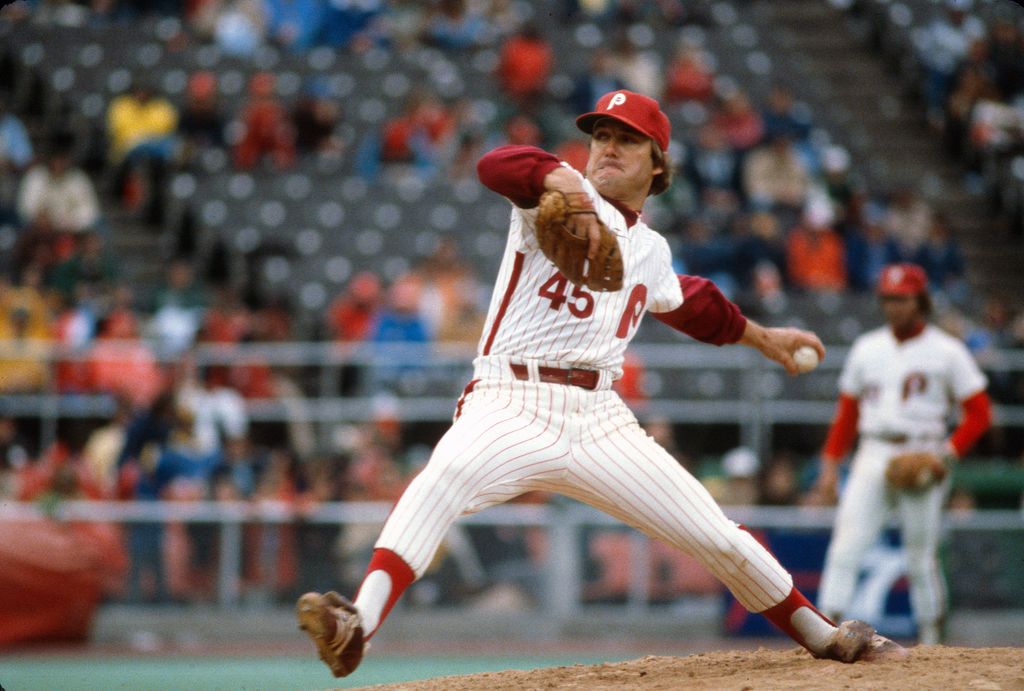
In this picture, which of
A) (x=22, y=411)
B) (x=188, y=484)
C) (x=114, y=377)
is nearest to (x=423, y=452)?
(x=188, y=484)

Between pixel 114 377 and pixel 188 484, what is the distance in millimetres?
1458

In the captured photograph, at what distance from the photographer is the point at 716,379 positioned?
39.9 feet

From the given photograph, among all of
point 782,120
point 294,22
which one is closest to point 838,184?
point 782,120

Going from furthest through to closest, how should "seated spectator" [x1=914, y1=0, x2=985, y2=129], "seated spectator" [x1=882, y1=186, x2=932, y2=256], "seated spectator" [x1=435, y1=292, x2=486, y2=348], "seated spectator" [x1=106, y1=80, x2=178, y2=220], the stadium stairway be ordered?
"seated spectator" [x1=914, y1=0, x2=985, y2=129] → the stadium stairway → "seated spectator" [x1=106, y1=80, x2=178, y2=220] → "seated spectator" [x1=882, y1=186, x2=932, y2=256] → "seated spectator" [x1=435, y1=292, x2=486, y2=348]

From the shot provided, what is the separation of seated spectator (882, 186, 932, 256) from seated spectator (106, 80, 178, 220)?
753cm

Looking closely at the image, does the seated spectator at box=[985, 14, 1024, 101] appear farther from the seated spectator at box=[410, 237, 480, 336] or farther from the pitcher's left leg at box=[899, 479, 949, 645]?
the pitcher's left leg at box=[899, 479, 949, 645]

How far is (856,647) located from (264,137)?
35.0 ft

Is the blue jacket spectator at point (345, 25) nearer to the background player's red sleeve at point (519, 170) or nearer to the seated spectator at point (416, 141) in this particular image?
the seated spectator at point (416, 141)

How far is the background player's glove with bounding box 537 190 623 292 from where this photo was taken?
434cm

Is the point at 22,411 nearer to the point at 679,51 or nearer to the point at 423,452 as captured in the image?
the point at 423,452

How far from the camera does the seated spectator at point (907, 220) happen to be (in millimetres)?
14461

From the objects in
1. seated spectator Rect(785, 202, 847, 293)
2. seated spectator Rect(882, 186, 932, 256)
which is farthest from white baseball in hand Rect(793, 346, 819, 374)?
seated spectator Rect(882, 186, 932, 256)

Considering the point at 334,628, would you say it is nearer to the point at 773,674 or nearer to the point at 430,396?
the point at 773,674

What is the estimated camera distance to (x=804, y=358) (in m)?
5.62
